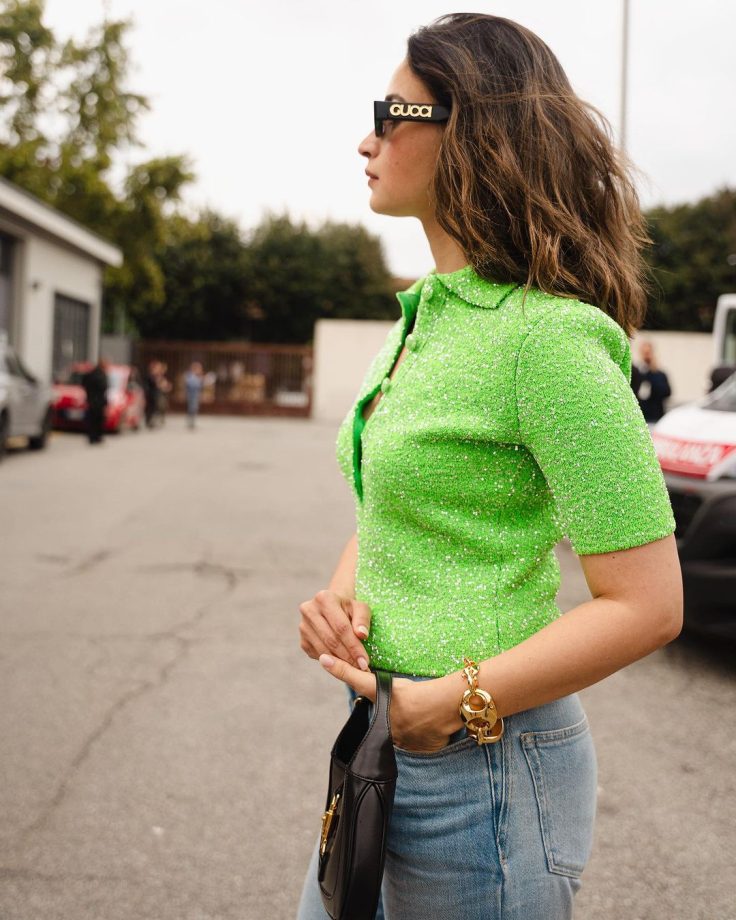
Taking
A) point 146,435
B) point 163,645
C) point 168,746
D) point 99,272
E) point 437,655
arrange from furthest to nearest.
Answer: point 99,272 → point 146,435 → point 163,645 → point 168,746 → point 437,655

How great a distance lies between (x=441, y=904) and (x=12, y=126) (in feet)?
126

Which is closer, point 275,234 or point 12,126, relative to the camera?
point 12,126

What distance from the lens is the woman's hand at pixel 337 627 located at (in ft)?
4.17

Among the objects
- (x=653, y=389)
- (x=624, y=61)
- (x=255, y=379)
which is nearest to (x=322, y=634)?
(x=653, y=389)

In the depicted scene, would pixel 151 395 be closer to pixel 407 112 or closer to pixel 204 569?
pixel 204 569

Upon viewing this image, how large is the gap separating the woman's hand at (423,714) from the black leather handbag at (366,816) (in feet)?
0.05

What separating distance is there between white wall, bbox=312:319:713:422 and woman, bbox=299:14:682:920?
29573 mm

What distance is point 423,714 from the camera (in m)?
1.17

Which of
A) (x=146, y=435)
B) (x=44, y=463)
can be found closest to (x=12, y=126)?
(x=146, y=435)

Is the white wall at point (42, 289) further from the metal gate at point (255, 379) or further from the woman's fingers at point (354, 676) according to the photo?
the woman's fingers at point (354, 676)

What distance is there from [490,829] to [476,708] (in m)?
0.18

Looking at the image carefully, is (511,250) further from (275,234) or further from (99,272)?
(275,234)

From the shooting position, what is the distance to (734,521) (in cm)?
478

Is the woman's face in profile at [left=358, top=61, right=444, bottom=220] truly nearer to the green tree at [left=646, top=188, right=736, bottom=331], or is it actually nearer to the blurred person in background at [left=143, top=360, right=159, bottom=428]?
the blurred person in background at [left=143, top=360, right=159, bottom=428]
